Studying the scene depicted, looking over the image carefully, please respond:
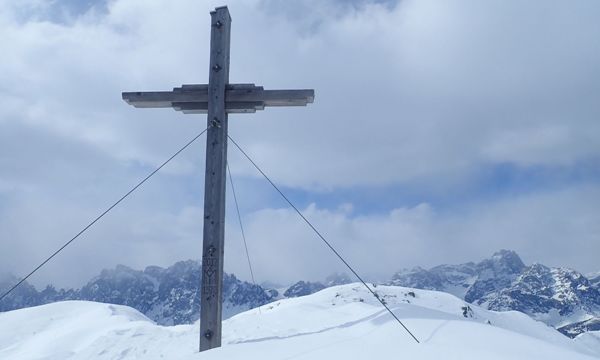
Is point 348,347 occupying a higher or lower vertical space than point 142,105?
lower

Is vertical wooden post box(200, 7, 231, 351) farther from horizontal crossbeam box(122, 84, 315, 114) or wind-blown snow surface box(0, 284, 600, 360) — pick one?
wind-blown snow surface box(0, 284, 600, 360)

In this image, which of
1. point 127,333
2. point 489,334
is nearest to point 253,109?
point 489,334

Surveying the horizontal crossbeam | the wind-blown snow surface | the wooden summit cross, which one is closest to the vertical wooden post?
the wooden summit cross

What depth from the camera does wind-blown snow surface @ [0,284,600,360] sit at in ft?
14.4

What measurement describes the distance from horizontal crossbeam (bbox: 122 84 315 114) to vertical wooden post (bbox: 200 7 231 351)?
0.13 m

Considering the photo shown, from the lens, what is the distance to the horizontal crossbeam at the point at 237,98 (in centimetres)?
649

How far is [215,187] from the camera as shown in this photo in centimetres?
618

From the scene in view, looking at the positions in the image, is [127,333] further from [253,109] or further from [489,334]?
[489,334]

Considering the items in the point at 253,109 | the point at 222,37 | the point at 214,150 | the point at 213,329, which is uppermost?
the point at 222,37

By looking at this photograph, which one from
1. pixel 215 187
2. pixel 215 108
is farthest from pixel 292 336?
pixel 215 108

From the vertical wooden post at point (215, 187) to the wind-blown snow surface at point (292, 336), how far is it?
574 millimetres

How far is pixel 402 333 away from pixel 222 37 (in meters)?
4.19

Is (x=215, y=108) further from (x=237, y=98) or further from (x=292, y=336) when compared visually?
(x=292, y=336)

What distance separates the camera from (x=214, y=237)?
240 inches
